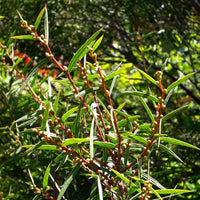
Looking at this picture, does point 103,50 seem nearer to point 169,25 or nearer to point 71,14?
point 71,14

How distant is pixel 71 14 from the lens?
220cm

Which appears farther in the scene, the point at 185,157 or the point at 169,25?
the point at 169,25

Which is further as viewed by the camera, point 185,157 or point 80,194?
point 185,157

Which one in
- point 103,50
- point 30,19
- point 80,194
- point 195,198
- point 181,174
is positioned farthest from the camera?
point 103,50

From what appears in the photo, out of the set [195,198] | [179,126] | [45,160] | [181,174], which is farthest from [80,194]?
[179,126]

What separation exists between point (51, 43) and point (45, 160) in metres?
1.02

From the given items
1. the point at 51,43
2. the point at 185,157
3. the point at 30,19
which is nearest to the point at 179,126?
the point at 185,157

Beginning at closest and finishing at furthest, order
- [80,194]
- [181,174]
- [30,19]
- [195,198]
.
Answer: [80,194], [181,174], [195,198], [30,19]

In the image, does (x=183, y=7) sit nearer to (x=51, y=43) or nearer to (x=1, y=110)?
(x=51, y=43)

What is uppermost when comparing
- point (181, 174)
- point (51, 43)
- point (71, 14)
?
point (71, 14)

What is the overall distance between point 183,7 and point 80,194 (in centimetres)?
138

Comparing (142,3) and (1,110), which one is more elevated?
(142,3)

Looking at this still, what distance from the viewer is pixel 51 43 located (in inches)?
86.0

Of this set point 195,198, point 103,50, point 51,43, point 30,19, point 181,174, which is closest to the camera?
point 181,174
